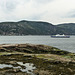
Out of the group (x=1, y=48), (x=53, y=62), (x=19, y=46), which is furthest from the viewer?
(x=19, y=46)

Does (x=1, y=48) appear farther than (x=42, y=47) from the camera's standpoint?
No

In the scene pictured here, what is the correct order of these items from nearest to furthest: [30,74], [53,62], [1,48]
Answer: [30,74], [53,62], [1,48]

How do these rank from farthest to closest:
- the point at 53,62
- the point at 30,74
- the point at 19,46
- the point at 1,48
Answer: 1. the point at 19,46
2. the point at 1,48
3. the point at 53,62
4. the point at 30,74

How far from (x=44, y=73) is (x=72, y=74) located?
579 centimetres

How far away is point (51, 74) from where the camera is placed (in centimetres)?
2602

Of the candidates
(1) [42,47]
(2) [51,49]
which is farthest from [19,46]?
(2) [51,49]

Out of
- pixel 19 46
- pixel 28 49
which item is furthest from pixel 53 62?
pixel 19 46

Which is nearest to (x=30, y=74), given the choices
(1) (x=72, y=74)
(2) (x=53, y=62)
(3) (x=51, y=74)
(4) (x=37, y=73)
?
(4) (x=37, y=73)

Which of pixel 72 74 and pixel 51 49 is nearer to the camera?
pixel 72 74

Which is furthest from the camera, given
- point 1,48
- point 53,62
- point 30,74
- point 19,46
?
point 19,46

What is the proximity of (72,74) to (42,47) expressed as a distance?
3757 centimetres

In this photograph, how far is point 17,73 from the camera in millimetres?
26406

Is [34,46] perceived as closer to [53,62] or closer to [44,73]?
Result: [53,62]

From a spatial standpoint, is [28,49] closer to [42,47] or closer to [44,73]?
[42,47]
